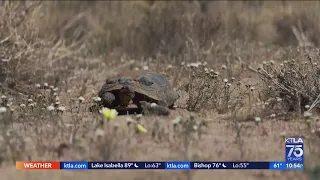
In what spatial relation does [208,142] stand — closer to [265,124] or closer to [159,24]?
[265,124]

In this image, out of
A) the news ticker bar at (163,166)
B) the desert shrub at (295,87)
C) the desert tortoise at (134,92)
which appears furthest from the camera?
the desert tortoise at (134,92)

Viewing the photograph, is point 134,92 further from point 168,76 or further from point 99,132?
point 168,76

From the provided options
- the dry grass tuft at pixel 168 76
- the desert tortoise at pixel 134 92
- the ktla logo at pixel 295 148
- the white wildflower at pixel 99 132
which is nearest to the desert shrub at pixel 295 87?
the dry grass tuft at pixel 168 76

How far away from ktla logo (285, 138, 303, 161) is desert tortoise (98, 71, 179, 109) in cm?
153

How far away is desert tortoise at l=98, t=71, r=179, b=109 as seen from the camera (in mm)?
5219

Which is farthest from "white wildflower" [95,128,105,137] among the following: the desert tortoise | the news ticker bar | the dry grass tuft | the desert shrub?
the desert shrub

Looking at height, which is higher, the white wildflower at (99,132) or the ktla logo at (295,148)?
the white wildflower at (99,132)

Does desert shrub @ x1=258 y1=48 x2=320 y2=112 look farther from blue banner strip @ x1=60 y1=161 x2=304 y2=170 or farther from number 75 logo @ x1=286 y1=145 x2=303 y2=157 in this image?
blue banner strip @ x1=60 y1=161 x2=304 y2=170

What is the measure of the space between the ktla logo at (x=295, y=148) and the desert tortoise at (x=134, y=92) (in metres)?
1.53

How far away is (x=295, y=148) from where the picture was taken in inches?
156

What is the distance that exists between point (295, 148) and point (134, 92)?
1801 mm

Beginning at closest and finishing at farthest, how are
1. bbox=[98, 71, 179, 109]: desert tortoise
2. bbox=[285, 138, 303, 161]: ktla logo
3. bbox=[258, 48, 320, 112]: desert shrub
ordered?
bbox=[285, 138, 303, 161]: ktla logo < bbox=[258, 48, 320, 112]: desert shrub < bbox=[98, 71, 179, 109]: desert tortoise

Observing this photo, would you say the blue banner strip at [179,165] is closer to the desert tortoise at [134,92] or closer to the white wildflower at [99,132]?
the white wildflower at [99,132]

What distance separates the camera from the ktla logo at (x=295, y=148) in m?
3.89
